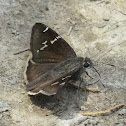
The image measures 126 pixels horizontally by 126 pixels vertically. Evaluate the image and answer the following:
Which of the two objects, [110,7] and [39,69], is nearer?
[39,69]

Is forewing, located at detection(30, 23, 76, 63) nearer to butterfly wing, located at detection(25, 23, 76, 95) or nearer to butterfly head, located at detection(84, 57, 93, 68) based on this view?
butterfly wing, located at detection(25, 23, 76, 95)

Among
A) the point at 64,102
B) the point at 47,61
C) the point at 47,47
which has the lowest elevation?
the point at 64,102

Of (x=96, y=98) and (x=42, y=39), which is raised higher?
(x=42, y=39)

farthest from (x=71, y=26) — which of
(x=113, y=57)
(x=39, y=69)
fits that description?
(x=39, y=69)

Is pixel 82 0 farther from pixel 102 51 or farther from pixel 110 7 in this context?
Answer: pixel 102 51

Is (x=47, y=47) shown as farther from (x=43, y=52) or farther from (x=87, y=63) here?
(x=87, y=63)

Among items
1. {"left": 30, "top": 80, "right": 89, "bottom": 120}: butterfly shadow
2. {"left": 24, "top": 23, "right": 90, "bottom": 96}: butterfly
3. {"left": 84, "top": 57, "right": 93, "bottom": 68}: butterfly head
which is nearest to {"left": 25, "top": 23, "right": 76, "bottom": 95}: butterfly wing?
{"left": 24, "top": 23, "right": 90, "bottom": 96}: butterfly

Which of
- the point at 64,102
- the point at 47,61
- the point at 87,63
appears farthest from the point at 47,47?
the point at 64,102
